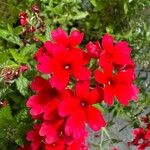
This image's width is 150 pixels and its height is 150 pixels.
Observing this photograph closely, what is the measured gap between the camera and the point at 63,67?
150cm

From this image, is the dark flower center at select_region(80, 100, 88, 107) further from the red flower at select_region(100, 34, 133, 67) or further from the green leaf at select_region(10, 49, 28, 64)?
the green leaf at select_region(10, 49, 28, 64)

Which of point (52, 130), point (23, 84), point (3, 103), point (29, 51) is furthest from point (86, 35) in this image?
point (52, 130)

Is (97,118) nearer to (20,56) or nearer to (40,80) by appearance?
(40,80)

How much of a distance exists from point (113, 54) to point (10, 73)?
1.74ft

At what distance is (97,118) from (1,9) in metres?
1.53

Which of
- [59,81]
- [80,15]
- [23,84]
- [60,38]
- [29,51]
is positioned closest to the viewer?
[59,81]

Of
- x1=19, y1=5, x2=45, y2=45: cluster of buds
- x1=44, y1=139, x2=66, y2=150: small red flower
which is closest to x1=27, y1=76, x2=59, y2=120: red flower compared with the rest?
x1=44, y1=139, x2=66, y2=150: small red flower

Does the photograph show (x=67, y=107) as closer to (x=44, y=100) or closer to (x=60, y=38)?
(x=44, y=100)

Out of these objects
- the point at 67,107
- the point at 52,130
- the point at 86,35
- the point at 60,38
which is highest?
the point at 60,38

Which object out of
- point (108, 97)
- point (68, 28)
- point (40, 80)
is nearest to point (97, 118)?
point (108, 97)

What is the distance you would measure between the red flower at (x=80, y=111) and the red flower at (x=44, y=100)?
0.05 meters

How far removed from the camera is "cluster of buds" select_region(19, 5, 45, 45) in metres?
2.39

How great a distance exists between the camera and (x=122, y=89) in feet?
5.02

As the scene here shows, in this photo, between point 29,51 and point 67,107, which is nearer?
point 67,107
